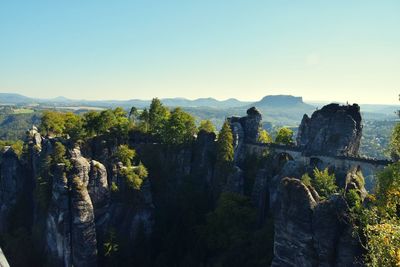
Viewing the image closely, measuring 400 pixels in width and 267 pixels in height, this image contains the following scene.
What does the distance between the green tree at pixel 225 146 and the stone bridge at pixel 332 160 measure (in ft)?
24.9

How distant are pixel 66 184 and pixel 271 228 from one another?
3340 centimetres

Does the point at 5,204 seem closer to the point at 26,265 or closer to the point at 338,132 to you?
the point at 26,265

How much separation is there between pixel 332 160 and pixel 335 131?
5.42m

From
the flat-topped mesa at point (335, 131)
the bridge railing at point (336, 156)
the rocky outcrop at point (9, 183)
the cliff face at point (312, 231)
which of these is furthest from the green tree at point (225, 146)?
the rocky outcrop at point (9, 183)

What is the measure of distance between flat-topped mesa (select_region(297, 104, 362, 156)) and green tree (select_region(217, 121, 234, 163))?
13839mm

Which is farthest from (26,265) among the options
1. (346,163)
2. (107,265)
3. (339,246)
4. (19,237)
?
(346,163)

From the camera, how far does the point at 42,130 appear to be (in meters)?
88.2

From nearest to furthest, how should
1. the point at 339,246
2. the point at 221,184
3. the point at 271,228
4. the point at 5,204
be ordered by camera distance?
the point at 339,246 → the point at 271,228 → the point at 221,184 → the point at 5,204

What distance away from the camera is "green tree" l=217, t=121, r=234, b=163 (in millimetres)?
70938

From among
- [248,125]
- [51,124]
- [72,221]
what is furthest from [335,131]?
[51,124]

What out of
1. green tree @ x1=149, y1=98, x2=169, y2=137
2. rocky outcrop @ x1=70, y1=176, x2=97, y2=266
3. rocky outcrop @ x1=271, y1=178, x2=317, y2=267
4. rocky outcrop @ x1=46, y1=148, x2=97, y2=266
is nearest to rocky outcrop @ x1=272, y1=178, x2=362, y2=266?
rocky outcrop @ x1=271, y1=178, x2=317, y2=267

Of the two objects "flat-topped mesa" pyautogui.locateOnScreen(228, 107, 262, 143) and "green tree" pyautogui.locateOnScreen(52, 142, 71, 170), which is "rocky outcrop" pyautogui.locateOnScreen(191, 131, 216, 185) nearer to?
"flat-topped mesa" pyautogui.locateOnScreen(228, 107, 262, 143)

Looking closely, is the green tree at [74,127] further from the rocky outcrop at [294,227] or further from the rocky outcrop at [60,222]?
the rocky outcrop at [294,227]

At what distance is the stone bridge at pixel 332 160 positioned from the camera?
60344mm
